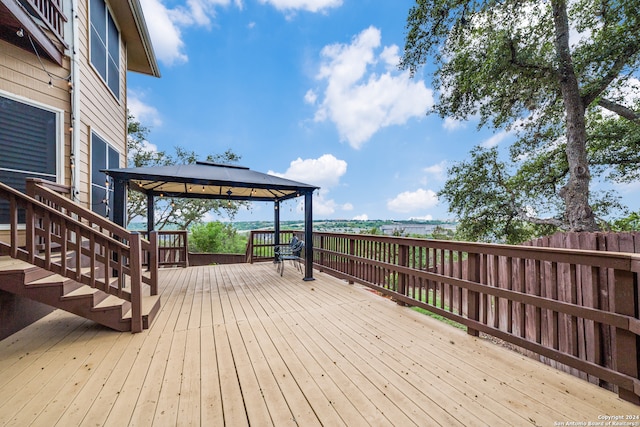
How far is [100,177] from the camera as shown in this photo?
445 centimetres

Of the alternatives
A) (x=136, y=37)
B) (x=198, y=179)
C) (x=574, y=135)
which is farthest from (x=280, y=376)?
(x=574, y=135)

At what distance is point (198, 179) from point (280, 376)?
3.57 metres

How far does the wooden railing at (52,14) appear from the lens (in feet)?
9.91

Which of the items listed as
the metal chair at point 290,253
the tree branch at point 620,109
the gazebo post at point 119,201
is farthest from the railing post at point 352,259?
the tree branch at point 620,109

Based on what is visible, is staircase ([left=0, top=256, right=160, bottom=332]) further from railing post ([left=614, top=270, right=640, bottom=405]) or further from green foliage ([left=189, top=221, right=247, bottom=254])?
green foliage ([left=189, top=221, right=247, bottom=254])

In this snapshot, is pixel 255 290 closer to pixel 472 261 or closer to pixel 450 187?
pixel 472 261

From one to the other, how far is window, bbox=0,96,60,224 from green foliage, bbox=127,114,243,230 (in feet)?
21.3

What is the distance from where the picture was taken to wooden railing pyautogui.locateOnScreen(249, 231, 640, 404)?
168cm

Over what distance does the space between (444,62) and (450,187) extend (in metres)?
4.27

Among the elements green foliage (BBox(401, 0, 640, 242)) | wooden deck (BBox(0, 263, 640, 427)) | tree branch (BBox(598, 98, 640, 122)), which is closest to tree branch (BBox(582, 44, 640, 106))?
green foliage (BBox(401, 0, 640, 242))

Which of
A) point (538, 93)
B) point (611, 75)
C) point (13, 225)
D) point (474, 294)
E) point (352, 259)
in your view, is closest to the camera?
point (13, 225)

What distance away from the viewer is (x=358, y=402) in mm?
1664

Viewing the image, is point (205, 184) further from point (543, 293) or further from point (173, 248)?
point (543, 293)

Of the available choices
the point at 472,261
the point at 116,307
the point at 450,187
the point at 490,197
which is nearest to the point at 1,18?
the point at 116,307
